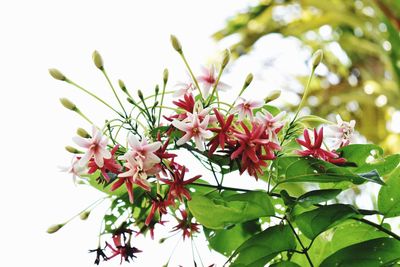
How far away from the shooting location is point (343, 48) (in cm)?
248

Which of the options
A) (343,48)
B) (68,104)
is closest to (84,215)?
(68,104)

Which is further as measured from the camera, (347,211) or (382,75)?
(382,75)

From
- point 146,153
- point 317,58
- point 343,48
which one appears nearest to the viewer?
point 146,153

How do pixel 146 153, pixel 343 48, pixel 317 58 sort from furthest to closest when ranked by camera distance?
pixel 343 48, pixel 317 58, pixel 146 153

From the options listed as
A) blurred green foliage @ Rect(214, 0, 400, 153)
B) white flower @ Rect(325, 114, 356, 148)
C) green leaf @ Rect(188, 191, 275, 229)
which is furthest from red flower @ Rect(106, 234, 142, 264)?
blurred green foliage @ Rect(214, 0, 400, 153)

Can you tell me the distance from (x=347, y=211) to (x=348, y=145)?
69mm

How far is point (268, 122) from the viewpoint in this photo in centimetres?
49

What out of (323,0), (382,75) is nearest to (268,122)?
(323,0)

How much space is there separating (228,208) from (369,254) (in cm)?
12

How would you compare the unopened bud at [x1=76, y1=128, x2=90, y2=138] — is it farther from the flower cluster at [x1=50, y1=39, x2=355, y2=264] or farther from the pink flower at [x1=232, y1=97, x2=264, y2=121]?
the pink flower at [x1=232, y1=97, x2=264, y2=121]

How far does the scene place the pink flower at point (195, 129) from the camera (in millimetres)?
459

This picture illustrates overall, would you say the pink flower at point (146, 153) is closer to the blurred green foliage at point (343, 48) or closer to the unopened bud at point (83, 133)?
the unopened bud at point (83, 133)

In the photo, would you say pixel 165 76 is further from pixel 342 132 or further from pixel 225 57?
pixel 342 132

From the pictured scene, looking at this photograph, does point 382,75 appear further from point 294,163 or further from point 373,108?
point 294,163
